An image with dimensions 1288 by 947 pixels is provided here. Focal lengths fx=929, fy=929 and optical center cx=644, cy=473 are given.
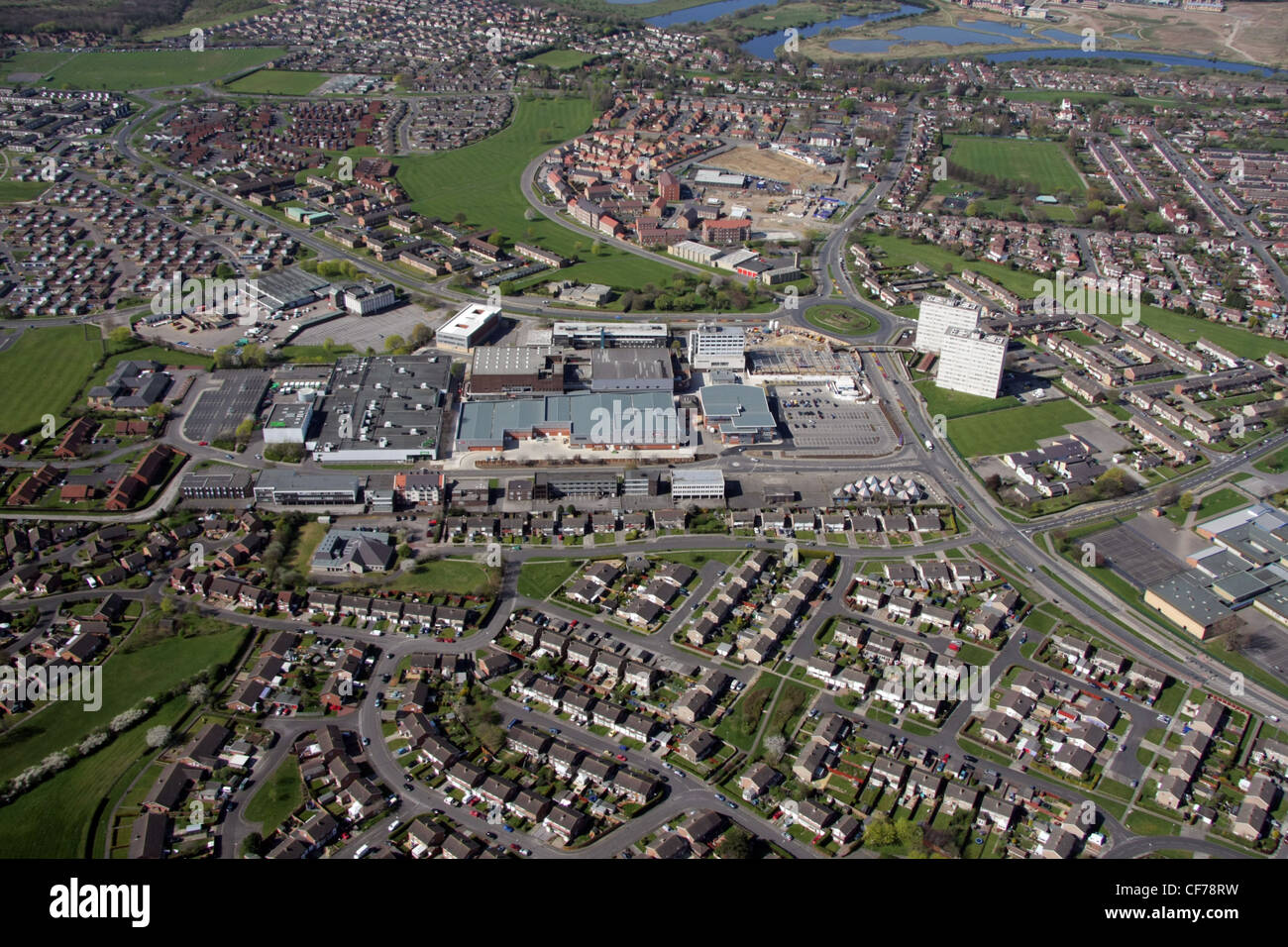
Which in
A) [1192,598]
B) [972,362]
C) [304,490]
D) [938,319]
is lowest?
[304,490]

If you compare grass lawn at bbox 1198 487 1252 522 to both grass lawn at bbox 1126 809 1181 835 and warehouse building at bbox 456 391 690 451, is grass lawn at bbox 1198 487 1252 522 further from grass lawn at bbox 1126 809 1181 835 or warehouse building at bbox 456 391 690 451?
warehouse building at bbox 456 391 690 451

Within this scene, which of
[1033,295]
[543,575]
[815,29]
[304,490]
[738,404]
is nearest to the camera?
[543,575]

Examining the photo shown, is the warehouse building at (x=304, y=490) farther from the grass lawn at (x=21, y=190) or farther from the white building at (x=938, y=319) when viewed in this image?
the grass lawn at (x=21, y=190)

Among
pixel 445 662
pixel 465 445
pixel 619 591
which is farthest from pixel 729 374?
pixel 445 662

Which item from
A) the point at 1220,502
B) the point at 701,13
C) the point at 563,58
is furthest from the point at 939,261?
the point at 701,13

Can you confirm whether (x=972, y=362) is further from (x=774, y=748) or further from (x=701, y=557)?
(x=774, y=748)

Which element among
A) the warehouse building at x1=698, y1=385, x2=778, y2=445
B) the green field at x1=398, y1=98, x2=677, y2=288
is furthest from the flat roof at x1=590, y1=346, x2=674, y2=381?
the green field at x1=398, y1=98, x2=677, y2=288

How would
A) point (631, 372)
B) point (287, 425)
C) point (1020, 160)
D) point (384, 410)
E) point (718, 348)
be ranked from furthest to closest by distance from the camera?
point (1020, 160), point (718, 348), point (631, 372), point (384, 410), point (287, 425)
